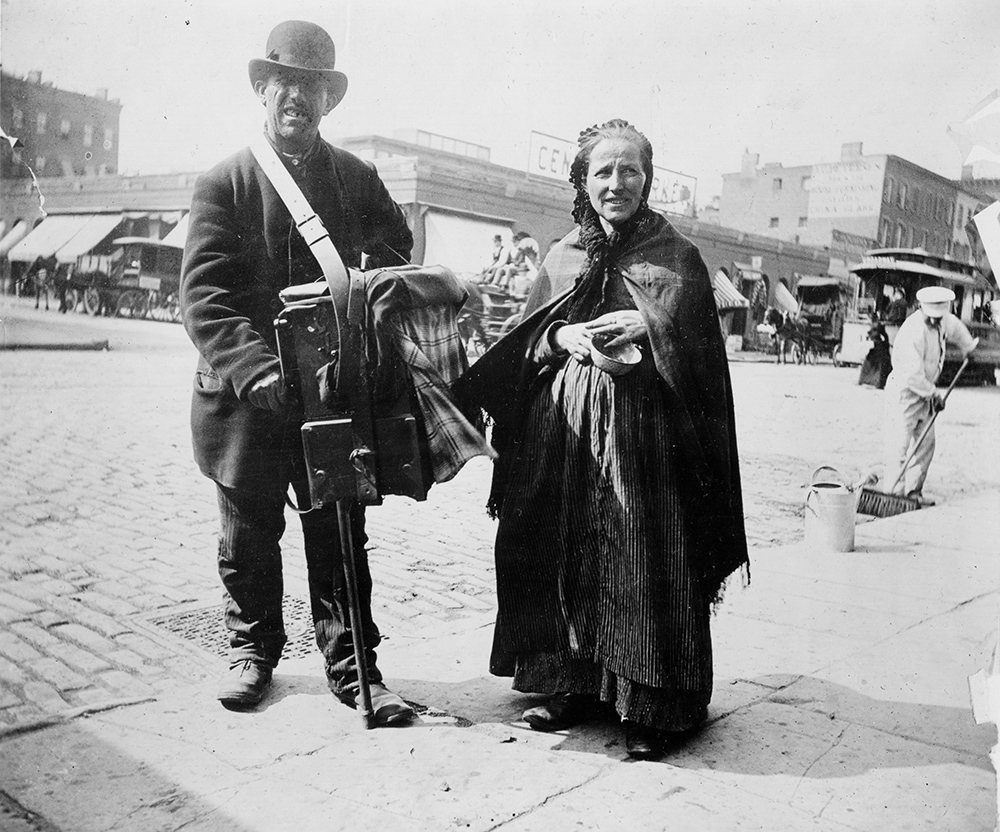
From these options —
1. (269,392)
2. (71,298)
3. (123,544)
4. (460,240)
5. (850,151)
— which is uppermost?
(850,151)

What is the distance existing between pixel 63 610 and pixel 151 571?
1.77 ft

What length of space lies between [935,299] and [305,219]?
380cm

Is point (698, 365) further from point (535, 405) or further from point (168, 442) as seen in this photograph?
point (168, 442)

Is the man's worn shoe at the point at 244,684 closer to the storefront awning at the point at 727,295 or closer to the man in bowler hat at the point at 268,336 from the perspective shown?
the man in bowler hat at the point at 268,336

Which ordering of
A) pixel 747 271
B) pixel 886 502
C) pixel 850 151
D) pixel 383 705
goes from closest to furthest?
pixel 383 705 → pixel 850 151 → pixel 747 271 → pixel 886 502

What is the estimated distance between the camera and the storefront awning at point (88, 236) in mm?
3135

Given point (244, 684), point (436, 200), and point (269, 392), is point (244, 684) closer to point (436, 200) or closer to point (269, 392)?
point (269, 392)

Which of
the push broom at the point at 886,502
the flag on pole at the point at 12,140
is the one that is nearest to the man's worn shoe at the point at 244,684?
the flag on pole at the point at 12,140

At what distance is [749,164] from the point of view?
407 cm

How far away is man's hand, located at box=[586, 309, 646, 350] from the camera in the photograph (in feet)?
9.95

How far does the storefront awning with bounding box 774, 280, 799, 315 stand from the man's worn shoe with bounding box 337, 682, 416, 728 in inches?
121

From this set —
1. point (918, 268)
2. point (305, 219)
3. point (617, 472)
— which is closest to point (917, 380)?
point (918, 268)

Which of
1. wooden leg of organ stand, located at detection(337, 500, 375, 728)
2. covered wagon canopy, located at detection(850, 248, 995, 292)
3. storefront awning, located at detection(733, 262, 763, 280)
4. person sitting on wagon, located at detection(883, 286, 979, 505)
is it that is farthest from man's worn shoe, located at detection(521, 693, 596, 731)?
person sitting on wagon, located at detection(883, 286, 979, 505)

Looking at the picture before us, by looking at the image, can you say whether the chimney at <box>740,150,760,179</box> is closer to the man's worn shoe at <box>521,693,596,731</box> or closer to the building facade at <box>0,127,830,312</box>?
the building facade at <box>0,127,830,312</box>
